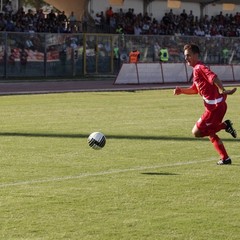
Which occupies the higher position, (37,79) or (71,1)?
(71,1)

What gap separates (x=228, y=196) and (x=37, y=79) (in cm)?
3295

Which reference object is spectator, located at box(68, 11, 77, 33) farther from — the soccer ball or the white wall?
the soccer ball

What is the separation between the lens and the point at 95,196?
10750mm

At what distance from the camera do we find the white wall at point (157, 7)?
54.9 m

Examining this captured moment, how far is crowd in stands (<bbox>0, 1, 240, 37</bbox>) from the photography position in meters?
47.3

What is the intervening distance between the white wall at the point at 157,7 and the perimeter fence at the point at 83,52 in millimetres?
6067

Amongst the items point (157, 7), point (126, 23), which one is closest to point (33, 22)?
point (126, 23)

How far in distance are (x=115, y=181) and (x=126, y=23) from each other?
42737mm

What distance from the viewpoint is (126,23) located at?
178 ft

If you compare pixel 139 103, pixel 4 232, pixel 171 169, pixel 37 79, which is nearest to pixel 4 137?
pixel 171 169

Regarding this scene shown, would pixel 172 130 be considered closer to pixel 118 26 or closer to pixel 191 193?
pixel 191 193

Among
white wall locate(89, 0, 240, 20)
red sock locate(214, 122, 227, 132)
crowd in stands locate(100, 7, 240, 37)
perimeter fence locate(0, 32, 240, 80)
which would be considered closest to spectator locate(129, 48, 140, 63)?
perimeter fence locate(0, 32, 240, 80)

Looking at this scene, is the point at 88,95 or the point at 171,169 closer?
the point at 171,169

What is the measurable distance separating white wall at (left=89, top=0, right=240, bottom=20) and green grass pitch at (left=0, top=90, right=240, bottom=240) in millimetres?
32826
